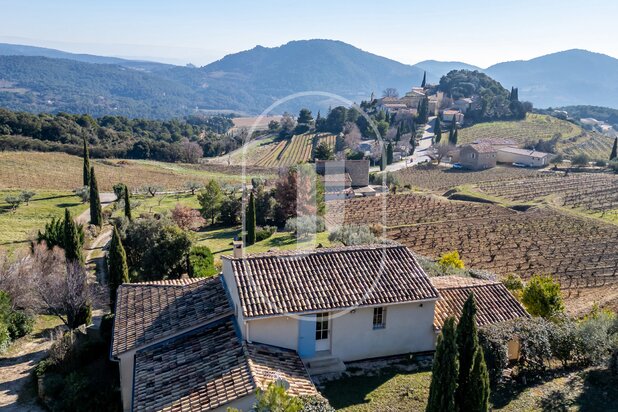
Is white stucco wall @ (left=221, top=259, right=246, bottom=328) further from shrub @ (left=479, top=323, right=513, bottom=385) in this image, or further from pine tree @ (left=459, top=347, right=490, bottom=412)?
shrub @ (left=479, top=323, right=513, bottom=385)

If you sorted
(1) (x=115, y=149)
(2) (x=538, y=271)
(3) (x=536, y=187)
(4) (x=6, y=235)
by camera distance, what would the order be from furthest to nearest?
1. (1) (x=115, y=149)
2. (3) (x=536, y=187)
3. (4) (x=6, y=235)
4. (2) (x=538, y=271)

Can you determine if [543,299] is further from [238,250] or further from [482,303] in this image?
[238,250]

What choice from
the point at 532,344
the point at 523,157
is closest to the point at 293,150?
the point at 523,157

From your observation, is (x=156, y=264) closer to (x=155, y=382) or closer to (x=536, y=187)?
(x=155, y=382)

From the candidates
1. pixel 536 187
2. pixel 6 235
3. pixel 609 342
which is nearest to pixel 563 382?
pixel 609 342

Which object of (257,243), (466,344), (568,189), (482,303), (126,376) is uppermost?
(466,344)

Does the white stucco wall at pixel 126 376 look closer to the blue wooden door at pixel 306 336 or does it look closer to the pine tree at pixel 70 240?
the blue wooden door at pixel 306 336

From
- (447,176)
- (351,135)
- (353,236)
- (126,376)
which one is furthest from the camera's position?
(351,135)

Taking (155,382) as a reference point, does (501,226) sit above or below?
below
